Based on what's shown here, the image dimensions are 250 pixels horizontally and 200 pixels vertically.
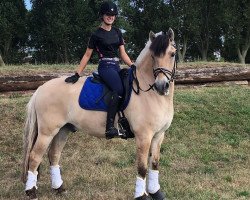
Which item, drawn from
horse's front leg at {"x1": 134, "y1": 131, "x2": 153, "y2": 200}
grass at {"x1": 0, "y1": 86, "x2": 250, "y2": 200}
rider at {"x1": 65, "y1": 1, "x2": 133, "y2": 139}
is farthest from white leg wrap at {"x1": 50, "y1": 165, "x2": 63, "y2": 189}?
horse's front leg at {"x1": 134, "y1": 131, "x2": 153, "y2": 200}

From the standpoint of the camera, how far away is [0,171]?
9.06 metres

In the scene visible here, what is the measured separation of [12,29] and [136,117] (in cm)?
2856

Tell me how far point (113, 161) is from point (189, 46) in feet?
109

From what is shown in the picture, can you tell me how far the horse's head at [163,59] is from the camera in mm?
6145

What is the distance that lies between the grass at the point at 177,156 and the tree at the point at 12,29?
2091 cm

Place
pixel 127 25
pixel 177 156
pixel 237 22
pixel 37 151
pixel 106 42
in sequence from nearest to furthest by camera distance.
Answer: pixel 106 42, pixel 37 151, pixel 177 156, pixel 127 25, pixel 237 22

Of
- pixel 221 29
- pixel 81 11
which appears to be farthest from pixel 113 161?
pixel 221 29

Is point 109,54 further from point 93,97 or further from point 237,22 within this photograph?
point 237,22

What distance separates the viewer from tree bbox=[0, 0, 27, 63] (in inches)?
1281

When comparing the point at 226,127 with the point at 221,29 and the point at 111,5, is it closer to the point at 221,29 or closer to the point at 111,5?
the point at 111,5

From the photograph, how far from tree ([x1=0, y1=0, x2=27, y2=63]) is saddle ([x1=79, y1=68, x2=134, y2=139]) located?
88.1 ft

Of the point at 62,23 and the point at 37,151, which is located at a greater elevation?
the point at 62,23

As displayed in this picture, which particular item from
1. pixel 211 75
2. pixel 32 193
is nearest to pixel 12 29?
pixel 211 75

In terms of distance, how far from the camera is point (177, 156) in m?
9.97
